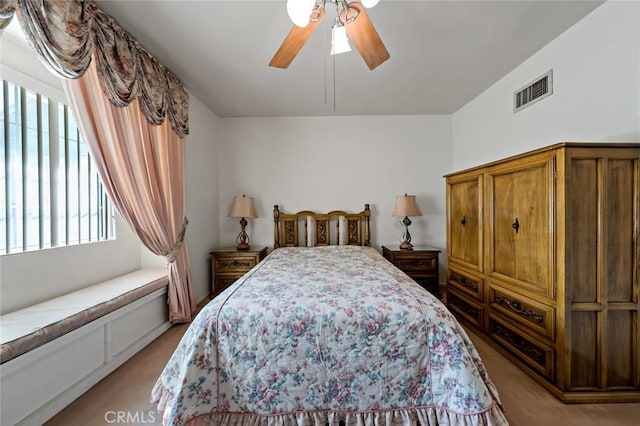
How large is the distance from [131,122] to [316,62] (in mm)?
1619

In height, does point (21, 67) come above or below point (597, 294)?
above

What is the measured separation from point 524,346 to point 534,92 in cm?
215

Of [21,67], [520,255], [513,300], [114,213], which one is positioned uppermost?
[21,67]

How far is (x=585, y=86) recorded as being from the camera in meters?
1.96

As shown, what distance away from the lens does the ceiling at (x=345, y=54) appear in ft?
5.98

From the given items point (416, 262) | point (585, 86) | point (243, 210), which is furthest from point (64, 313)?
point (585, 86)

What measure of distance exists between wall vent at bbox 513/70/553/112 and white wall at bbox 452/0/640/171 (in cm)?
4

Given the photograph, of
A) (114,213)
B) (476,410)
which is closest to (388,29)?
(476,410)

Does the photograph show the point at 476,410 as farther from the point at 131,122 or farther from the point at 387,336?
the point at 131,122

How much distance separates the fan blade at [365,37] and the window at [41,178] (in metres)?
2.18

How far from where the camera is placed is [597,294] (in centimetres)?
159

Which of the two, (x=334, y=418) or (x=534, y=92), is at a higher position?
(x=534, y=92)

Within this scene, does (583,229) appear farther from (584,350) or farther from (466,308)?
(466,308)

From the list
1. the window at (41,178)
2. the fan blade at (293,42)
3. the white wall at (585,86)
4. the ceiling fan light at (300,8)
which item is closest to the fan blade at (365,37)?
the fan blade at (293,42)
